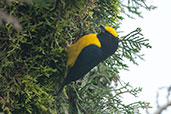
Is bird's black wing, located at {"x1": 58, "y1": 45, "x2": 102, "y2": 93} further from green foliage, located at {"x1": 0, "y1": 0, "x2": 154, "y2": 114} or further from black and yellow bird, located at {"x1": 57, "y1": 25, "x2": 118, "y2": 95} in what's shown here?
green foliage, located at {"x1": 0, "y1": 0, "x2": 154, "y2": 114}

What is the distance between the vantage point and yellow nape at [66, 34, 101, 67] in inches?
71.9

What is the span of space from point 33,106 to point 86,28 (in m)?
0.70

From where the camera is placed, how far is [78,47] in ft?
6.04

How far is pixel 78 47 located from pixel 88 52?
3.3 inches

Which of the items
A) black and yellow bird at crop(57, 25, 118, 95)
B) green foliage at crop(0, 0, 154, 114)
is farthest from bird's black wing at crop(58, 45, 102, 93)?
green foliage at crop(0, 0, 154, 114)

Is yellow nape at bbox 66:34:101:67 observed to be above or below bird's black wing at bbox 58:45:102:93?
above

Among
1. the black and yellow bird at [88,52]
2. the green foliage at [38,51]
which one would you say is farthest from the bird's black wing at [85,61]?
the green foliage at [38,51]

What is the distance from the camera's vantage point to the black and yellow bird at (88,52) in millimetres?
1794

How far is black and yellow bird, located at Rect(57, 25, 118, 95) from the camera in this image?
1794 mm

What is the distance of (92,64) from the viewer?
5.90 ft

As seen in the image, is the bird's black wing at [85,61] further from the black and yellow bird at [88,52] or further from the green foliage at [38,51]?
the green foliage at [38,51]

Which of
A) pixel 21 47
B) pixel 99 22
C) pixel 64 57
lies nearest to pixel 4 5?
pixel 21 47

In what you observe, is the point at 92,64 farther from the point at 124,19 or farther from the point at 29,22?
the point at 124,19

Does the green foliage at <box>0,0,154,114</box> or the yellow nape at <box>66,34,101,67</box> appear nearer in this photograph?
the green foliage at <box>0,0,154,114</box>
